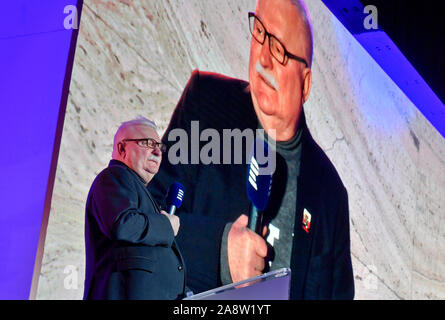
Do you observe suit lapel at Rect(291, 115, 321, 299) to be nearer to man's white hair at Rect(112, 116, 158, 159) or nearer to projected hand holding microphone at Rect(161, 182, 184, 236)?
projected hand holding microphone at Rect(161, 182, 184, 236)

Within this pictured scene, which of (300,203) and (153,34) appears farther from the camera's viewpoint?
(300,203)

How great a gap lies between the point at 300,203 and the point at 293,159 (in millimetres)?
207

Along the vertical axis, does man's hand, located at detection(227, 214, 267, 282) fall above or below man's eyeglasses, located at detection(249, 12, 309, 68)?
below

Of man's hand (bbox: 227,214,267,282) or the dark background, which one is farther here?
the dark background

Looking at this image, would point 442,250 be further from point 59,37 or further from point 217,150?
point 59,37

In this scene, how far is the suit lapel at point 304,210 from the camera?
2670 mm

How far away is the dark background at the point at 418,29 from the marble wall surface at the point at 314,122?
236 millimetres

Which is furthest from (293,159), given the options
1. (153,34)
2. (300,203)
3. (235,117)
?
(153,34)

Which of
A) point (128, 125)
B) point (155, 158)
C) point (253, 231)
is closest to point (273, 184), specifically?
point (253, 231)

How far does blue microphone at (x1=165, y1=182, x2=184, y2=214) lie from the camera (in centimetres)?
195

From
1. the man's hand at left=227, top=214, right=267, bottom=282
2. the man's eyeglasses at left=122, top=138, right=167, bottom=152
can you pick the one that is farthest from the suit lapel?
the man's eyeglasses at left=122, top=138, right=167, bottom=152

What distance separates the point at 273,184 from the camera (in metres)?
2.55

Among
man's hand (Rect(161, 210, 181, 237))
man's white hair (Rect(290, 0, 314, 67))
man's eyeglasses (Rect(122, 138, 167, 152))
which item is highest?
man's white hair (Rect(290, 0, 314, 67))
